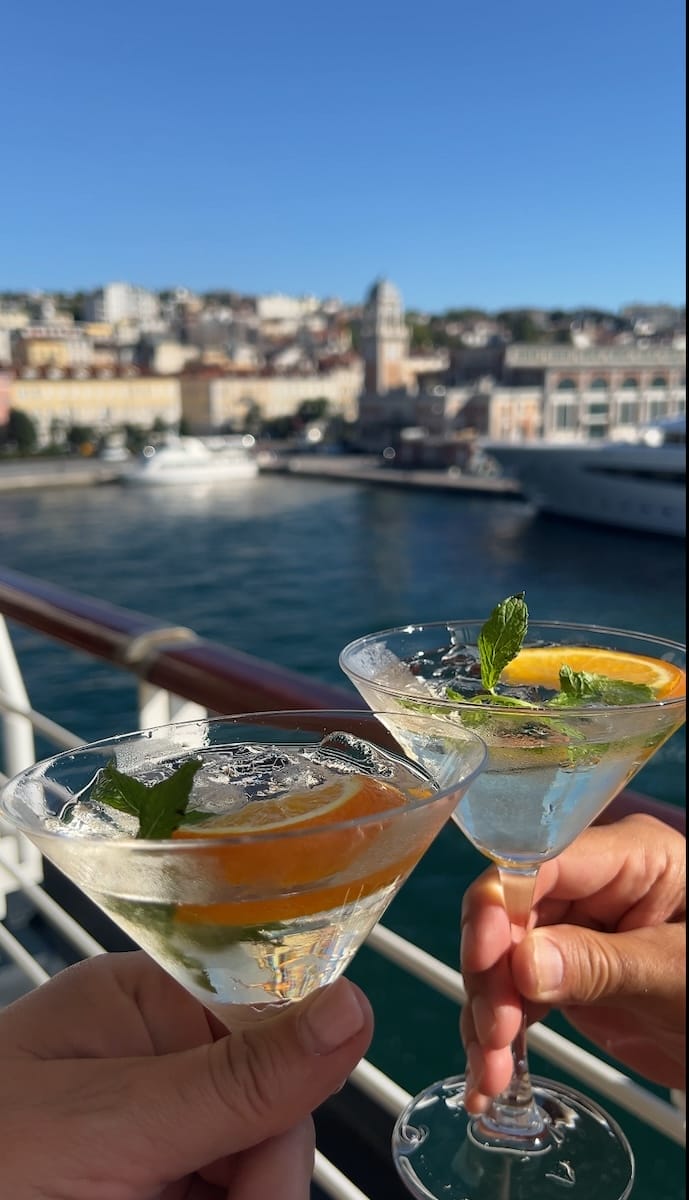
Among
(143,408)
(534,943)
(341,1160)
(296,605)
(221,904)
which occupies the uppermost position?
(143,408)

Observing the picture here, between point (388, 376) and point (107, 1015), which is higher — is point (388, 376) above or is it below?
above

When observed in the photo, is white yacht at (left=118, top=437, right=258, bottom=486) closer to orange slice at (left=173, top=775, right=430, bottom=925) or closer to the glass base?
the glass base

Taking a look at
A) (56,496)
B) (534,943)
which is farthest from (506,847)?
(56,496)

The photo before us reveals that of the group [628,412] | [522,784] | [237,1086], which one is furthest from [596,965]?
[628,412]

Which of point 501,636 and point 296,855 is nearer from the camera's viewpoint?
point 296,855

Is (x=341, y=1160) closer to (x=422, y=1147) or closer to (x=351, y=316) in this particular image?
(x=422, y=1147)

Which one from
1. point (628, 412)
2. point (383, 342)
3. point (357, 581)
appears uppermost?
point (383, 342)

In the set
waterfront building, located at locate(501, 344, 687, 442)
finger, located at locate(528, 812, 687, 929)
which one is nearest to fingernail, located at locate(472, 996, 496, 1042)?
finger, located at locate(528, 812, 687, 929)

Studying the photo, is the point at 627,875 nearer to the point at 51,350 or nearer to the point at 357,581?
the point at 357,581
